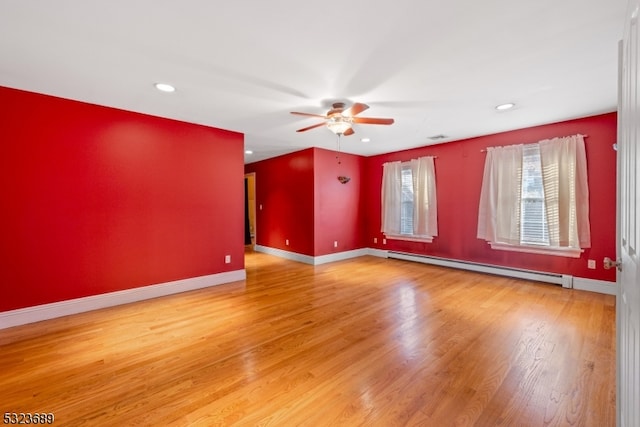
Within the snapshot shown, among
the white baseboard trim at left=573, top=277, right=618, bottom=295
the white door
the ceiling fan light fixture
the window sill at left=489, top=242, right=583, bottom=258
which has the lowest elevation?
the white baseboard trim at left=573, top=277, right=618, bottom=295

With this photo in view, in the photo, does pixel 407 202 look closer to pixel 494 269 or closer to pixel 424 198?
pixel 424 198

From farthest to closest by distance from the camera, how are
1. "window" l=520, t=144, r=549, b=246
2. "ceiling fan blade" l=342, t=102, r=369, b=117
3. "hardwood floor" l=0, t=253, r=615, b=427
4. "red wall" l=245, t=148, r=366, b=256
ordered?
"red wall" l=245, t=148, r=366, b=256 < "window" l=520, t=144, r=549, b=246 < "ceiling fan blade" l=342, t=102, r=369, b=117 < "hardwood floor" l=0, t=253, r=615, b=427

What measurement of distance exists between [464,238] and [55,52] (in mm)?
5839

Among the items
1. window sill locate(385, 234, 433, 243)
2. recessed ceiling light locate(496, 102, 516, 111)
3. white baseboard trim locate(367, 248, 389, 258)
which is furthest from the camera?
white baseboard trim locate(367, 248, 389, 258)

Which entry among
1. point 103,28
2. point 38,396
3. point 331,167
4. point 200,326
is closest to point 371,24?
point 103,28

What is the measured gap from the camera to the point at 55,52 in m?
2.11

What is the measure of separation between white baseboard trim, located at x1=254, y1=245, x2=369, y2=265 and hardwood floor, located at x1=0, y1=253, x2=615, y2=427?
201 centimetres

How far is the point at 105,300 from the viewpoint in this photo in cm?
322

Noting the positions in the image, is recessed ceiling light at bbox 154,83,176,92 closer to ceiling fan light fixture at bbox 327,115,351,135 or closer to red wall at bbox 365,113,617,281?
ceiling fan light fixture at bbox 327,115,351,135

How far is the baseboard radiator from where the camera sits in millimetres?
3908

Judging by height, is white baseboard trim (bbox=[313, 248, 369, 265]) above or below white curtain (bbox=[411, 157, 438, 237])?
below

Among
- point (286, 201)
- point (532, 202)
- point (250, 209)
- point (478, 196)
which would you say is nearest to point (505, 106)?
point (532, 202)

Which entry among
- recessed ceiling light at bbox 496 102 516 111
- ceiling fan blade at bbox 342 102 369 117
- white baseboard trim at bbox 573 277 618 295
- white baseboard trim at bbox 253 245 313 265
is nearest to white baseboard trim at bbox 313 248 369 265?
white baseboard trim at bbox 253 245 313 265

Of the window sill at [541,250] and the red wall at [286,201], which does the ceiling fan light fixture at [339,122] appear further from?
the window sill at [541,250]
